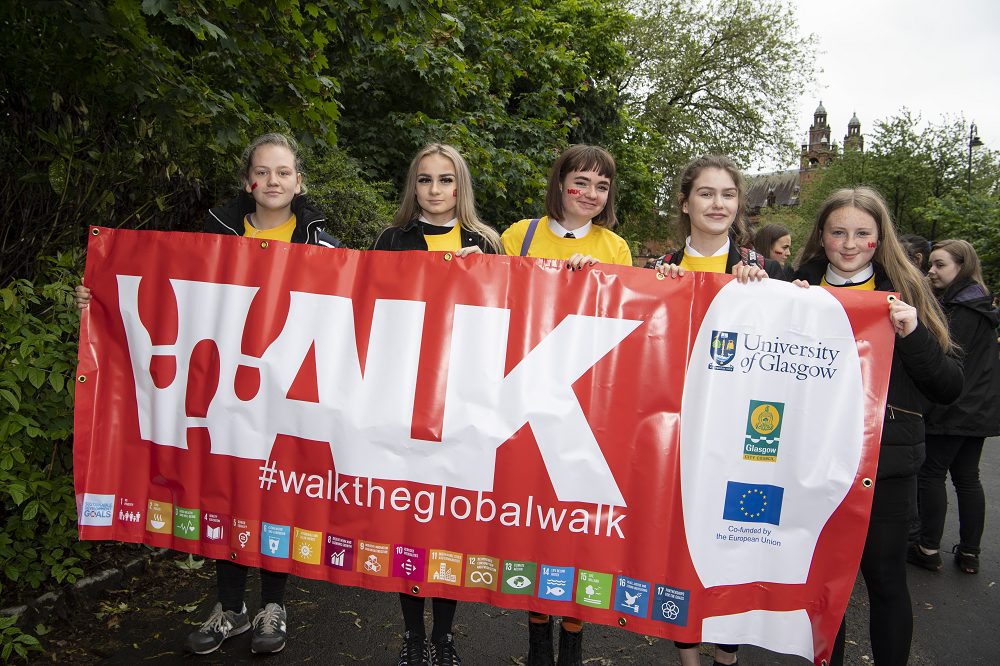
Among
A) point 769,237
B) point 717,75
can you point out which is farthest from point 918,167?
point 769,237

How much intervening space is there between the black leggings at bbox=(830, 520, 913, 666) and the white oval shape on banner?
10.4 inches

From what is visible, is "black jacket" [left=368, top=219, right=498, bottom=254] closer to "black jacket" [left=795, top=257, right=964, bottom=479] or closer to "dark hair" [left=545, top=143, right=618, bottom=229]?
"dark hair" [left=545, top=143, right=618, bottom=229]

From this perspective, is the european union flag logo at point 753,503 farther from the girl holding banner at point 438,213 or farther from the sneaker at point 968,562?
the sneaker at point 968,562

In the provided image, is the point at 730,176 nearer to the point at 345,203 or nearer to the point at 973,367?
the point at 973,367

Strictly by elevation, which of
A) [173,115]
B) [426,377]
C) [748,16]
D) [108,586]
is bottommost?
[108,586]

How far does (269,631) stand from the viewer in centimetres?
303

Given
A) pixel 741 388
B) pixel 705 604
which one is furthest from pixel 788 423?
pixel 705 604

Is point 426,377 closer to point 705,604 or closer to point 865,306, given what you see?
point 705,604

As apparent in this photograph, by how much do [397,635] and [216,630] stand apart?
865 mm

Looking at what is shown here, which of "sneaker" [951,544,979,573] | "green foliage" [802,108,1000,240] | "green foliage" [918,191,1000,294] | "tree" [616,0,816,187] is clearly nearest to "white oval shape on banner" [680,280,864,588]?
"sneaker" [951,544,979,573]

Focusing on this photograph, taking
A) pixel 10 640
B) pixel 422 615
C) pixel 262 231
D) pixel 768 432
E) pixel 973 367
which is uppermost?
pixel 262 231

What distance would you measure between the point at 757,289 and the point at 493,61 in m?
9.64

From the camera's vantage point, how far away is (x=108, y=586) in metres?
3.49

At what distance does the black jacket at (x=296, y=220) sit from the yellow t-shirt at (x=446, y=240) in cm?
46
